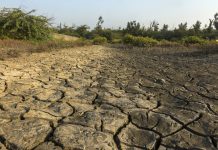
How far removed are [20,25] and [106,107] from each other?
26.9ft

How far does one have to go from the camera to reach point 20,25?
37.0 ft

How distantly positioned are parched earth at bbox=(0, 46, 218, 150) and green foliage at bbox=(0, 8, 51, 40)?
493 centimetres

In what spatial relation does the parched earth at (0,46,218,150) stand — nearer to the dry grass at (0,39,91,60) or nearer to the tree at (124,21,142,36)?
the dry grass at (0,39,91,60)

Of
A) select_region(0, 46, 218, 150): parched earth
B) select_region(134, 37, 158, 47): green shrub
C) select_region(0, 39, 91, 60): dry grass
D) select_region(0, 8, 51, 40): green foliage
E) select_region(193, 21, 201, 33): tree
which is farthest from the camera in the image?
select_region(193, 21, 201, 33): tree

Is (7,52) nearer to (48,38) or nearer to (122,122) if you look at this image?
(48,38)

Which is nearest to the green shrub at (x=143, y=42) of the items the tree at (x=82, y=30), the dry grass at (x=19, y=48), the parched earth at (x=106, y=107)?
the dry grass at (x=19, y=48)

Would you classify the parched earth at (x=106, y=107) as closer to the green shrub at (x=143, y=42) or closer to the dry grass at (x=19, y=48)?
the dry grass at (x=19, y=48)

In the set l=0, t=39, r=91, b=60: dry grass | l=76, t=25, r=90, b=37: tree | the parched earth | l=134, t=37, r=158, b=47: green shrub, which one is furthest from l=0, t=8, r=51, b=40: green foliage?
l=76, t=25, r=90, b=37: tree

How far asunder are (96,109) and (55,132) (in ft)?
2.69

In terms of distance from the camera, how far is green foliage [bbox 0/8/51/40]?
11.1 meters

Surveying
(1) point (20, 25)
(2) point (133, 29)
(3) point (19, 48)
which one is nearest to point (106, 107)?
(3) point (19, 48)

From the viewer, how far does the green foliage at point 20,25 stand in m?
11.1

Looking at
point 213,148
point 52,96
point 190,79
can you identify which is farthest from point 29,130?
point 190,79

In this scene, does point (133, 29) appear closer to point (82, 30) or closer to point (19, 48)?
point (82, 30)
